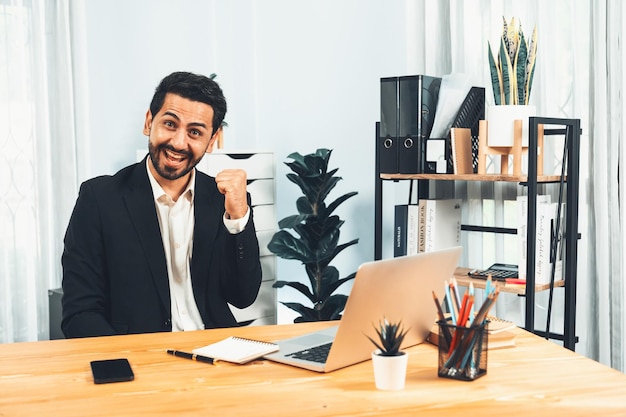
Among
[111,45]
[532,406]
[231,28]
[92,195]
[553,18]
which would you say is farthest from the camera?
[231,28]

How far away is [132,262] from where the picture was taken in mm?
2156

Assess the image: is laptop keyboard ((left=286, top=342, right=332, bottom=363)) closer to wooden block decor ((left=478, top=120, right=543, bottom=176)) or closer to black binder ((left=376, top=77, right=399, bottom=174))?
wooden block decor ((left=478, top=120, right=543, bottom=176))

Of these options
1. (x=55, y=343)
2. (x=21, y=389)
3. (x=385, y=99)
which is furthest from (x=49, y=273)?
(x=21, y=389)

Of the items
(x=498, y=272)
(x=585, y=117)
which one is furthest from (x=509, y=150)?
(x=498, y=272)

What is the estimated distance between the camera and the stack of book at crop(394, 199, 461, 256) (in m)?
3.03

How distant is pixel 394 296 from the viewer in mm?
1427

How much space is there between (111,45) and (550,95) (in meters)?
2.05

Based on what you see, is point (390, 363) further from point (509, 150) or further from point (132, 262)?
point (509, 150)

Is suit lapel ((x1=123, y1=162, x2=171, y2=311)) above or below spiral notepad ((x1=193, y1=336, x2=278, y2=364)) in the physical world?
above

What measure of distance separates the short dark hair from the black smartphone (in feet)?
3.19

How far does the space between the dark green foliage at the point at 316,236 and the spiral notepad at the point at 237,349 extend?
5.97 feet

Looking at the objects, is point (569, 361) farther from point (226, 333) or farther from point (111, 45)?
point (111, 45)

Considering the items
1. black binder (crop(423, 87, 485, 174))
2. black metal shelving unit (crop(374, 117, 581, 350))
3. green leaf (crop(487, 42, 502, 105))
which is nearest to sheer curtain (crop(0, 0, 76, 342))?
black binder (crop(423, 87, 485, 174))

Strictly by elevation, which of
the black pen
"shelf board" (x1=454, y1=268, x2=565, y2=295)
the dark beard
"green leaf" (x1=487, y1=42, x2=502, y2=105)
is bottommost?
Result: "shelf board" (x1=454, y1=268, x2=565, y2=295)
